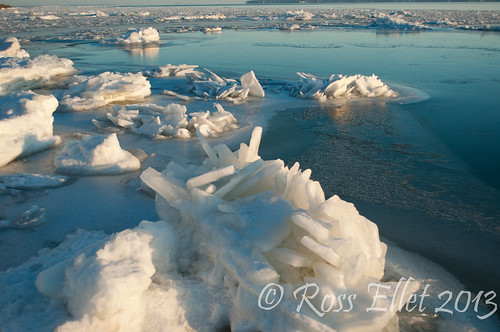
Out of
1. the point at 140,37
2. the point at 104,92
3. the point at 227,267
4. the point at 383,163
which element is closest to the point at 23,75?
the point at 104,92

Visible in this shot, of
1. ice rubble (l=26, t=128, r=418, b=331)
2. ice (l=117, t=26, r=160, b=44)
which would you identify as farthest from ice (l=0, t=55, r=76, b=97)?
ice (l=117, t=26, r=160, b=44)

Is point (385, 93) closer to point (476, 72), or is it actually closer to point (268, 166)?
point (476, 72)

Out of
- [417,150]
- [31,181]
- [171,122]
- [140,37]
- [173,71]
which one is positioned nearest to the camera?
[31,181]

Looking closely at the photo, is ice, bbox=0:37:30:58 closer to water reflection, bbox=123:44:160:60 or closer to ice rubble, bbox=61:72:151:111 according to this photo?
water reflection, bbox=123:44:160:60

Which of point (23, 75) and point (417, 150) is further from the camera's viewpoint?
point (23, 75)

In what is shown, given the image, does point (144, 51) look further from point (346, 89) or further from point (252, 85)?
point (346, 89)

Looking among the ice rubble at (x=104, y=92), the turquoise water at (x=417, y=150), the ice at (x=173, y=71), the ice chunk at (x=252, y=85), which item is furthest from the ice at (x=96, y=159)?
the ice at (x=173, y=71)
